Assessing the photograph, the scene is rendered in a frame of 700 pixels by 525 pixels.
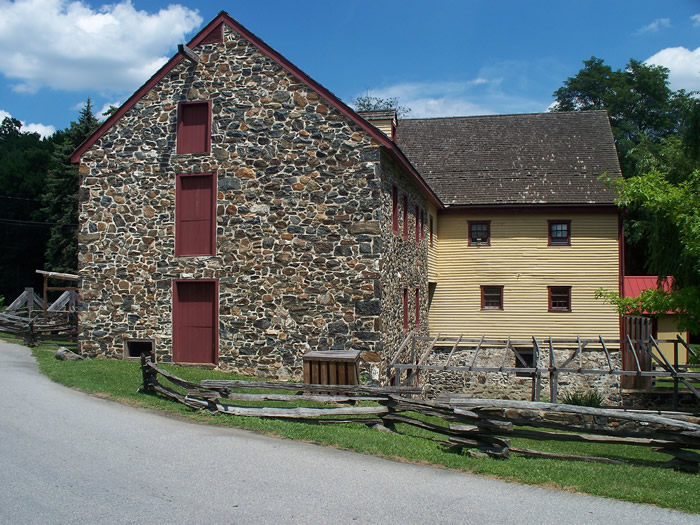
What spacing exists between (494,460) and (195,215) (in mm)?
11008

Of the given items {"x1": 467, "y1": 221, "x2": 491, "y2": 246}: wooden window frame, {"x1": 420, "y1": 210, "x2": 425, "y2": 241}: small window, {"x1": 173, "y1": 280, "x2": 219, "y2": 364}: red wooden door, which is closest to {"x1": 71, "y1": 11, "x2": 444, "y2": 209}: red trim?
{"x1": 420, "y1": 210, "x2": 425, "y2": 241}: small window

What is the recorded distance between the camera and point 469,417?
991 cm

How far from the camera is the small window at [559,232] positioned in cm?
2564

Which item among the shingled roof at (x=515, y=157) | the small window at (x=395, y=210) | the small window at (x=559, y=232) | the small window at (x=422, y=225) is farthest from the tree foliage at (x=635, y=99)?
the small window at (x=395, y=210)

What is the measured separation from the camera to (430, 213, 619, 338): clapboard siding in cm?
2523

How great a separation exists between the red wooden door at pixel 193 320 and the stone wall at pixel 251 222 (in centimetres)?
28

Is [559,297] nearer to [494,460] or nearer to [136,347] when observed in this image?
[136,347]

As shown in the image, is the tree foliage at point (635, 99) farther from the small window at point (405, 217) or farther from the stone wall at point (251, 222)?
the stone wall at point (251, 222)

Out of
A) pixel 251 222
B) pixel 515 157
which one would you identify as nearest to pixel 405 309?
pixel 251 222

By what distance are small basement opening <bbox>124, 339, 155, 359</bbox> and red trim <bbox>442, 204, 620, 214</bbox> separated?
13.5 metres

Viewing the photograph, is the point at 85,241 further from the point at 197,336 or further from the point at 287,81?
the point at 287,81

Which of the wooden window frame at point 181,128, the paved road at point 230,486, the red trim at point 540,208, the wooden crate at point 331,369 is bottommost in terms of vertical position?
the paved road at point 230,486

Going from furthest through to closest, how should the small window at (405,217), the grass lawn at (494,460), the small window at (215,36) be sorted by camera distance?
the small window at (405,217) < the small window at (215,36) < the grass lawn at (494,460)

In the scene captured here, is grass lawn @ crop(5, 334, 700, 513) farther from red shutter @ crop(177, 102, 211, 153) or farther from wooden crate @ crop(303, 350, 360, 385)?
red shutter @ crop(177, 102, 211, 153)
